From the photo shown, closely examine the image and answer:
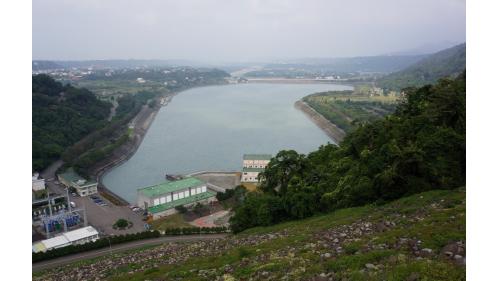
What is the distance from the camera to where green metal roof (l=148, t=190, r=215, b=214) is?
960 centimetres

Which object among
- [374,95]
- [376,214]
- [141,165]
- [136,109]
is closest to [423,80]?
[374,95]

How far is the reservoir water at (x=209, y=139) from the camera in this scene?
14109 millimetres

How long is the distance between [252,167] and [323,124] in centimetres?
1075

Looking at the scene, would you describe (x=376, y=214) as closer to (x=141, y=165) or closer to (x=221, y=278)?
(x=221, y=278)

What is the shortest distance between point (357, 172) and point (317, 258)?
2.69 meters

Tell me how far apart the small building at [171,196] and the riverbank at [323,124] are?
7.20 m

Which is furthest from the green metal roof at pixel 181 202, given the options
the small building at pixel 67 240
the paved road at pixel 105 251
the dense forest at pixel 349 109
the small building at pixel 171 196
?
the dense forest at pixel 349 109

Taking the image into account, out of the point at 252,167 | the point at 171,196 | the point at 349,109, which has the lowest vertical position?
the point at 171,196

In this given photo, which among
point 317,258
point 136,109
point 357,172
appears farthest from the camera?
point 136,109

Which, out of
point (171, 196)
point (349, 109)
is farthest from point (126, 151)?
point (349, 109)

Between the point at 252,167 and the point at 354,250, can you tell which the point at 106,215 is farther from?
the point at 354,250

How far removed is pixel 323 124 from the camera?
72.3 ft

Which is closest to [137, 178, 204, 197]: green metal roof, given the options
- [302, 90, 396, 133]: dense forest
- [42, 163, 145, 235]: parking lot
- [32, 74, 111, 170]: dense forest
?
[42, 163, 145, 235]: parking lot

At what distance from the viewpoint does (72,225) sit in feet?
29.6
